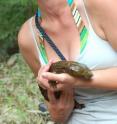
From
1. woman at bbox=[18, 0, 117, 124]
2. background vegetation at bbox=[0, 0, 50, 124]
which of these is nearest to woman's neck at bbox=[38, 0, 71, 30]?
woman at bbox=[18, 0, 117, 124]

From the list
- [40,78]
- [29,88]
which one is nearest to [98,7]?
[40,78]

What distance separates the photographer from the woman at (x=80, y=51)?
7.40ft

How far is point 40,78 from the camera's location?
2354 mm

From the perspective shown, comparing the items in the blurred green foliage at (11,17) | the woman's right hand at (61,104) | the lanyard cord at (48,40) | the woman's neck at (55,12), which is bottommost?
the woman's right hand at (61,104)

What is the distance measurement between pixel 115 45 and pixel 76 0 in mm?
300

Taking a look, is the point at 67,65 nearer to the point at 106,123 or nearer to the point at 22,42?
the point at 106,123

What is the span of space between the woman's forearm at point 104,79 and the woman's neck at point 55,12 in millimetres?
336

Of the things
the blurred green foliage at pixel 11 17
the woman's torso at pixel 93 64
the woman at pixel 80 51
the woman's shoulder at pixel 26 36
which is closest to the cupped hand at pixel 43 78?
the woman at pixel 80 51

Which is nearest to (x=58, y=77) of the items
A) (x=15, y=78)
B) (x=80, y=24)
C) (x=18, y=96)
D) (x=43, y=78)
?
(x=43, y=78)

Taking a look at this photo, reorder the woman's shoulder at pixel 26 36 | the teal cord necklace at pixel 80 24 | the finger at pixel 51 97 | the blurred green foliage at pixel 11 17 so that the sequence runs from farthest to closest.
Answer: the blurred green foliage at pixel 11 17 → the woman's shoulder at pixel 26 36 → the finger at pixel 51 97 → the teal cord necklace at pixel 80 24

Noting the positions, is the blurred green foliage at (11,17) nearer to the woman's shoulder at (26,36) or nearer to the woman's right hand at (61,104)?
the woman's shoulder at (26,36)

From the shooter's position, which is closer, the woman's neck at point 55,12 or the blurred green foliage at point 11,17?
the woman's neck at point 55,12

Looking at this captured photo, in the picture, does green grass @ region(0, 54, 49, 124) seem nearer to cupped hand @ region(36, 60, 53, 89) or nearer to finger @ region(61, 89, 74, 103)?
finger @ region(61, 89, 74, 103)

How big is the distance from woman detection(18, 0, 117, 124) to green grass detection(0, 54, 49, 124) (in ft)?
4.41
